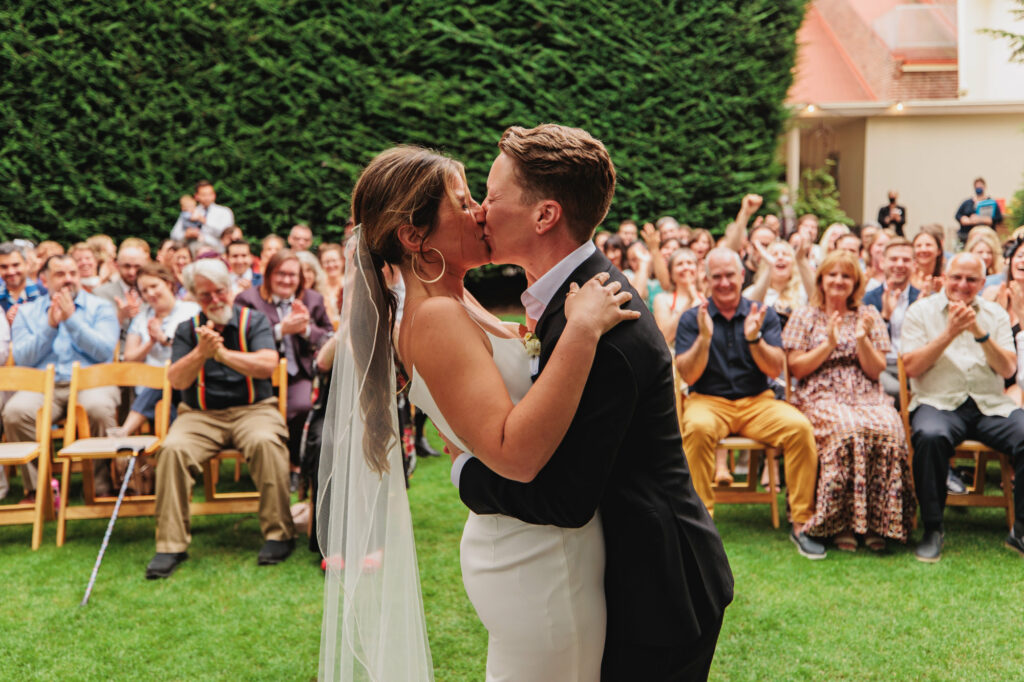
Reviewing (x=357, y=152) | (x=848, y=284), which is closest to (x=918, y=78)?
(x=357, y=152)

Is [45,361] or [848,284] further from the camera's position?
[45,361]

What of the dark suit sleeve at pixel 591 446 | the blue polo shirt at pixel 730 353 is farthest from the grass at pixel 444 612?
the dark suit sleeve at pixel 591 446

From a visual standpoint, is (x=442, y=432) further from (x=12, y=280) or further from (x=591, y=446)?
(x=12, y=280)

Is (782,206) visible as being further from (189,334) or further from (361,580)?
(361,580)

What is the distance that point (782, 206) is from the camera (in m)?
14.6

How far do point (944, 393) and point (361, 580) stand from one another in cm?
451

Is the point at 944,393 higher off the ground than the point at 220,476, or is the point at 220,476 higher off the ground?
the point at 944,393

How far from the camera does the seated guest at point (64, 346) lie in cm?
615

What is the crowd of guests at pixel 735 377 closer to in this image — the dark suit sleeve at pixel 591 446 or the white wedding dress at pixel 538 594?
the white wedding dress at pixel 538 594

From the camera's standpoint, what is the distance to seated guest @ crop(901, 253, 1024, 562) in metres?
5.19

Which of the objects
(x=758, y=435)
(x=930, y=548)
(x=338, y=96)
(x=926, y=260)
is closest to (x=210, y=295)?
(x=758, y=435)

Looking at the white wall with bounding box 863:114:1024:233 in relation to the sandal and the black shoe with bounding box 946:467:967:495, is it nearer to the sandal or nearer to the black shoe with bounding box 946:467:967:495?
the black shoe with bounding box 946:467:967:495

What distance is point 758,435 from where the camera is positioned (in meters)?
5.62

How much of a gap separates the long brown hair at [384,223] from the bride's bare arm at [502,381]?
1.03 feet
